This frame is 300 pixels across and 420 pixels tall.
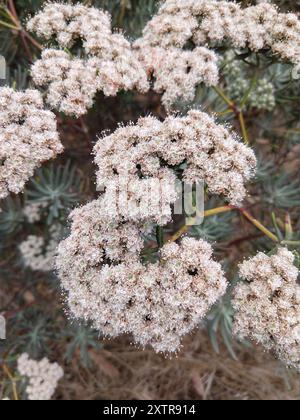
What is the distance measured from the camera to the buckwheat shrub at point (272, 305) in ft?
9.53

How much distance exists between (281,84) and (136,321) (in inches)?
136

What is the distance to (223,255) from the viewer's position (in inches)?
202

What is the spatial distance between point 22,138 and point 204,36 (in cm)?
187

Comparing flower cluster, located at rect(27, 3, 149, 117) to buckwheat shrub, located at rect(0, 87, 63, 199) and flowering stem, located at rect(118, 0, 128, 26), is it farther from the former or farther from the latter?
flowering stem, located at rect(118, 0, 128, 26)

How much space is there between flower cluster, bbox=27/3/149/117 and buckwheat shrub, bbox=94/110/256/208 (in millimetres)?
607

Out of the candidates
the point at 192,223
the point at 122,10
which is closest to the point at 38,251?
the point at 192,223

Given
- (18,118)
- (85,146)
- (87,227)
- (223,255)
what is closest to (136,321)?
(87,227)

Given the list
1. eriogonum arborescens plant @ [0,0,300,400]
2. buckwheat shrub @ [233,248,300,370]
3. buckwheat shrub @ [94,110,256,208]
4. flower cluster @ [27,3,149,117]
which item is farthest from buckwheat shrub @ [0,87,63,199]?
buckwheat shrub @ [233,248,300,370]

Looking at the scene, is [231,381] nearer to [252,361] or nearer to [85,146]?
[252,361]

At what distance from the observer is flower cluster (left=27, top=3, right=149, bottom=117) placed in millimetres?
3391

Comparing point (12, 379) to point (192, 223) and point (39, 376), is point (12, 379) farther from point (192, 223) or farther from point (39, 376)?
point (192, 223)

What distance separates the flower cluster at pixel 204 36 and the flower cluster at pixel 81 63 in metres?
0.21

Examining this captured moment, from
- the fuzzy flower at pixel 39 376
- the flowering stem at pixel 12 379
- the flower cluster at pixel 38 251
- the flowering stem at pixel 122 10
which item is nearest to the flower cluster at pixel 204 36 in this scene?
the flowering stem at pixel 122 10
